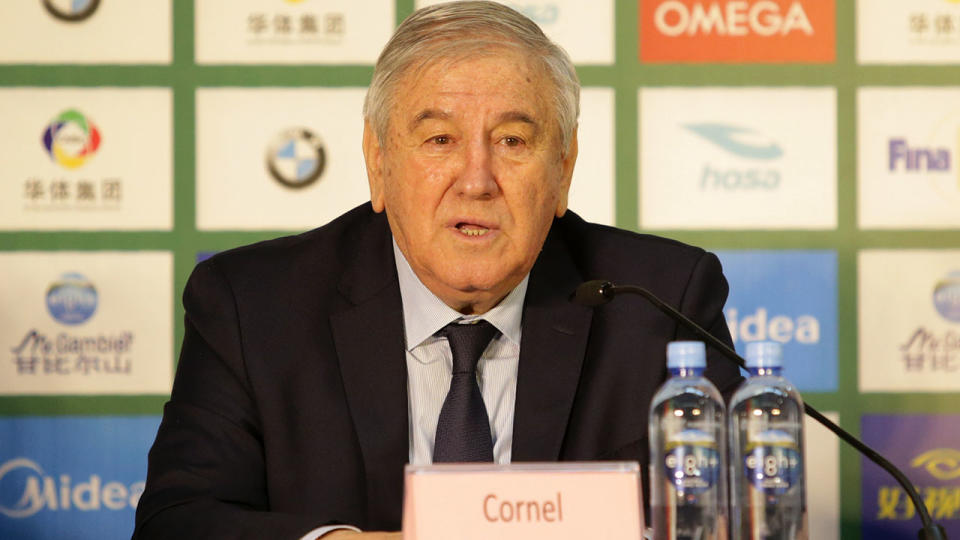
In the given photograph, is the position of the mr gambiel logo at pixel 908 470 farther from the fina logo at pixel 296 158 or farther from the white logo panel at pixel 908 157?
the fina logo at pixel 296 158

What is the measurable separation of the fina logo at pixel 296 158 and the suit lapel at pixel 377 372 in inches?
47.6

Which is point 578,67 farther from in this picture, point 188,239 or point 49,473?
point 49,473

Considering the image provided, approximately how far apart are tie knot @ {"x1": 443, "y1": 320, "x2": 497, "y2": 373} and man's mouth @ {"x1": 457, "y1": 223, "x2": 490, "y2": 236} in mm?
168

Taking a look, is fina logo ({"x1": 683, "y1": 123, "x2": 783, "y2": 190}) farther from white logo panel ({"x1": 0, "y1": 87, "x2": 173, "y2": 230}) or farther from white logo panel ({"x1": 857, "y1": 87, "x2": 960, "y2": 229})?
white logo panel ({"x1": 0, "y1": 87, "x2": 173, "y2": 230})

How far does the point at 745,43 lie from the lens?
10.1 ft

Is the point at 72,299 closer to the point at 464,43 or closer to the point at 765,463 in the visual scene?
the point at 464,43

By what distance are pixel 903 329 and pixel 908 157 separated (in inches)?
18.4

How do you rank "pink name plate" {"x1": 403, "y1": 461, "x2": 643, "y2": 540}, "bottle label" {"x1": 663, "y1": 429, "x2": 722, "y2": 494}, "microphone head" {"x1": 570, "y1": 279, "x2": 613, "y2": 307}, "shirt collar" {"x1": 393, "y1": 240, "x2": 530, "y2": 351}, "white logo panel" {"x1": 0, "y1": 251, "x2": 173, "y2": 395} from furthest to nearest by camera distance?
"white logo panel" {"x1": 0, "y1": 251, "x2": 173, "y2": 395}, "shirt collar" {"x1": 393, "y1": 240, "x2": 530, "y2": 351}, "microphone head" {"x1": 570, "y1": 279, "x2": 613, "y2": 307}, "bottle label" {"x1": 663, "y1": 429, "x2": 722, "y2": 494}, "pink name plate" {"x1": 403, "y1": 461, "x2": 643, "y2": 540}

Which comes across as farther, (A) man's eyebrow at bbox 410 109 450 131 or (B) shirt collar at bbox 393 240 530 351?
(B) shirt collar at bbox 393 240 530 351

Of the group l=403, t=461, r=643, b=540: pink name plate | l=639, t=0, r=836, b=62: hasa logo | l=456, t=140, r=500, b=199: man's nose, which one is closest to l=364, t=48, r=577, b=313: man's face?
l=456, t=140, r=500, b=199: man's nose

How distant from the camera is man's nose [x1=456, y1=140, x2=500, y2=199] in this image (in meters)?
1.67

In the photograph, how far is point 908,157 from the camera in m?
3.06

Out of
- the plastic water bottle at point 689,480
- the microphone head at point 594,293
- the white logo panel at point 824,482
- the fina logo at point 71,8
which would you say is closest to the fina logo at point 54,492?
the fina logo at point 71,8

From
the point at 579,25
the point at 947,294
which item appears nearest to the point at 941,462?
the point at 947,294
